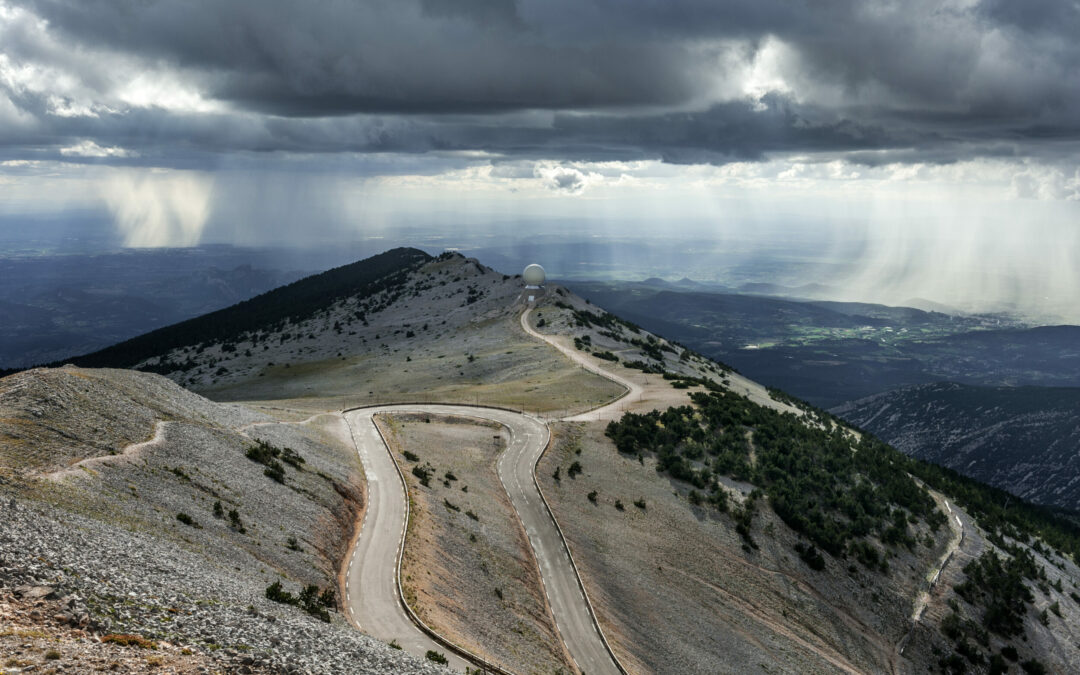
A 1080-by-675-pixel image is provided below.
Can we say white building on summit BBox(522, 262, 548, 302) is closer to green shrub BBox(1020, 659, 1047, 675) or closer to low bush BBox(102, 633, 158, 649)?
green shrub BBox(1020, 659, 1047, 675)

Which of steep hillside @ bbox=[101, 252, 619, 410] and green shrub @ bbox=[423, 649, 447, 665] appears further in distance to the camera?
steep hillside @ bbox=[101, 252, 619, 410]

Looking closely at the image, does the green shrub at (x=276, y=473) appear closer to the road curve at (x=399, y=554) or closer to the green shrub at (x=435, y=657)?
the road curve at (x=399, y=554)

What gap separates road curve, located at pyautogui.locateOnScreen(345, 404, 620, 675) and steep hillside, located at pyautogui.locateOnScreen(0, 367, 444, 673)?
1.64 m

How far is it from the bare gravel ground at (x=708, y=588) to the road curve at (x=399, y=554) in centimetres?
149

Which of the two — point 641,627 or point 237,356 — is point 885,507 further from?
point 237,356

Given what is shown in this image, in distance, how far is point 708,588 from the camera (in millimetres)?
49844

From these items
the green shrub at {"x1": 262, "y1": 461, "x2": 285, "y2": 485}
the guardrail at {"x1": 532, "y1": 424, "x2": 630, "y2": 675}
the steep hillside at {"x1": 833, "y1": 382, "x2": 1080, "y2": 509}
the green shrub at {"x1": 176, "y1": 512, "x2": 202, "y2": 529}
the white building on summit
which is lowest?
the steep hillside at {"x1": 833, "y1": 382, "x2": 1080, "y2": 509}

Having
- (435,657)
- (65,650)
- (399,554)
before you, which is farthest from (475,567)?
(65,650)

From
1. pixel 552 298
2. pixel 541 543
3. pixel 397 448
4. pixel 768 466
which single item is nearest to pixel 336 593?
pixel 541 543

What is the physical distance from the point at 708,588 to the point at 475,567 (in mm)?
18815

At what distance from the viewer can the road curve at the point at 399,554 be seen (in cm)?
3331

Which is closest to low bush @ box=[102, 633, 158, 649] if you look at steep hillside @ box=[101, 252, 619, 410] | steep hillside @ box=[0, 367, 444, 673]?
steep hillside @ box=[0, 367, 444, 673]

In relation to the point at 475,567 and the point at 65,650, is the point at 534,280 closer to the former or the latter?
the point at 475,567

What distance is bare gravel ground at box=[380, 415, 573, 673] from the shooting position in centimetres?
3497
